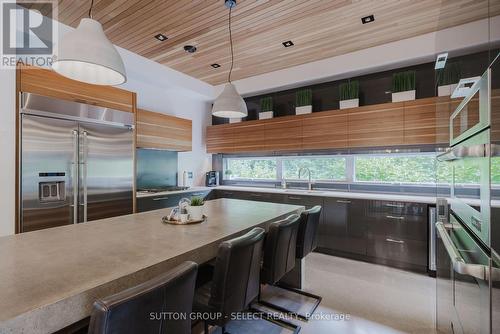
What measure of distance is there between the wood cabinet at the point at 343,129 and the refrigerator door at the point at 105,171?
1989mm

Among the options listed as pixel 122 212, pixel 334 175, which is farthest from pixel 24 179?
pixel 334 175

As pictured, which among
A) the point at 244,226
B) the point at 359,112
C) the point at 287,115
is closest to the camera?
the point at 244,226

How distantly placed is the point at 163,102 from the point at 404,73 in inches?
149

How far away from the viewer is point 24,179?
2342 millimetres

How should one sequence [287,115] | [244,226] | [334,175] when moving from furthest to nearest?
[287,115] < [334,175] < [244,226]

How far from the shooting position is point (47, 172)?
2.49 m

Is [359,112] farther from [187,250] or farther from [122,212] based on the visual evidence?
[122,212]

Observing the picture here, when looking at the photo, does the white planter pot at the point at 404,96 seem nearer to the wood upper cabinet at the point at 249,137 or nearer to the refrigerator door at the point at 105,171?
the wood upper cabinet at the point at 249,137

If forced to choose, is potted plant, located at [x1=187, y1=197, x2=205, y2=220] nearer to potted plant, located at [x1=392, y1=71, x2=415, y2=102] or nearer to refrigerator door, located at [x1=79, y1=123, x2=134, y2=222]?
refrigerator door, located at [x1=79, y1=123, x2=134, y2=222]

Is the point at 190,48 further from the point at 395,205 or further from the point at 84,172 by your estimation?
the point at 395,205

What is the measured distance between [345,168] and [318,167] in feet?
1.49

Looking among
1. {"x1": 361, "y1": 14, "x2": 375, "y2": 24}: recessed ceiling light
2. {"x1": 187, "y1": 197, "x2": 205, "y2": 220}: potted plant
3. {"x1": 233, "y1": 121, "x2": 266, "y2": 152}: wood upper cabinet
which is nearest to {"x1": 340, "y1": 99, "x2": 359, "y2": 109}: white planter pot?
{"x1": 361, "y1": 14, "x2": 375, "y2": 24}: recessed ceiling light

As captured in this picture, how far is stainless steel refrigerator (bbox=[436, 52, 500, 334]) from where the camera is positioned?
0.85 m

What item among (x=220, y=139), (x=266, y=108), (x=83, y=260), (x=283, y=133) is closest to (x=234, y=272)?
(x=83, y=260)
